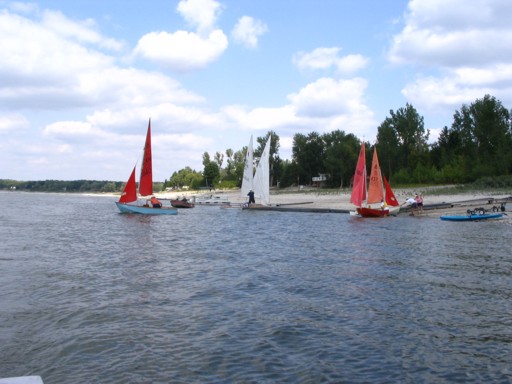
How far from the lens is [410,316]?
459 inches

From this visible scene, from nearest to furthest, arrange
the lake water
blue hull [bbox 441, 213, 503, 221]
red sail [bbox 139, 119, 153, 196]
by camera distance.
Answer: the lake water → blue hull [bbox 441, 213, 503, 221] → red sail [bbox 139, 119, 153, 196]

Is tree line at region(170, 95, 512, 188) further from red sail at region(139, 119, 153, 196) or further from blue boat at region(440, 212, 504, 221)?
red sail at region(139, 119, 153, 196)

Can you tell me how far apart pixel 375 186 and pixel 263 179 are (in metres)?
15.6

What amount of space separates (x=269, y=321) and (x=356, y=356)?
271cm

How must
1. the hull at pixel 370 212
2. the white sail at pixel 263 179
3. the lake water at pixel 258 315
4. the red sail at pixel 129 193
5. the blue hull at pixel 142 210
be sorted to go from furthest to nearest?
the white sail at pixel 263 179 < the blue hull at pixel 142 210 < the red sail at pixel 129 193 < the hull at pixel 370 212 < the lake water at pixel 258 315

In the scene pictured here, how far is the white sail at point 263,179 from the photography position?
55.9 m

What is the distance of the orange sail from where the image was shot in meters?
44.3

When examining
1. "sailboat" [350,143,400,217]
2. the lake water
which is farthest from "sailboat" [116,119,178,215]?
the lake water

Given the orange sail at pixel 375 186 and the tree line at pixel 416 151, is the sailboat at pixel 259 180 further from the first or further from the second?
the tree line at pixel 416 151

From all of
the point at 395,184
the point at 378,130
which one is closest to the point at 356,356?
the point at 395,184

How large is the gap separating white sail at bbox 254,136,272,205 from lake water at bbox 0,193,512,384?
32286 mm

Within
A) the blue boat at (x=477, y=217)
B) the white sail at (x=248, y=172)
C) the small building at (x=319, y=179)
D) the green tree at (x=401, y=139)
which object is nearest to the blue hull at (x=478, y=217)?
the blue boat at (x=477, y=217)

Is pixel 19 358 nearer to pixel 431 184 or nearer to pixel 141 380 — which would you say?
pixel 141 380

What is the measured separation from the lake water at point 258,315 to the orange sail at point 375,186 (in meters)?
20.8
